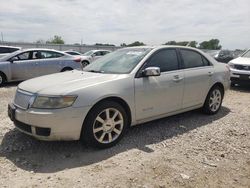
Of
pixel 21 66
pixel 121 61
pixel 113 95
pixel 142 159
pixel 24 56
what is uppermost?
pixel 121 61

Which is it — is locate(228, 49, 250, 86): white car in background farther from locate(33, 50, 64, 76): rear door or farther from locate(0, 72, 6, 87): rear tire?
locate(0, 72, 6, 87): rear tire

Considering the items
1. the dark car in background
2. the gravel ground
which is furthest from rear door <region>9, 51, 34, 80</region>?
the dark car in background

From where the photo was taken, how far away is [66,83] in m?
4.28

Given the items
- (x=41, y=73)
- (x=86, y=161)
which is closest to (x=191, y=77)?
(x=86, y=161)

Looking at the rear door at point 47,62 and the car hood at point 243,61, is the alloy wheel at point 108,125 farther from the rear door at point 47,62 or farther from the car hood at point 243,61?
the rear door at point 47,62

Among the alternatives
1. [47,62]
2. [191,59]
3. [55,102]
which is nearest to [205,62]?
[191,59]

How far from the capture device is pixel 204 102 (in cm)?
614

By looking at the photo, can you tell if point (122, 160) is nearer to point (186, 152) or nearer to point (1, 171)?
point (186, 152)

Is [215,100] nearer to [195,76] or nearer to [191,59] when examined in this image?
[195,76]

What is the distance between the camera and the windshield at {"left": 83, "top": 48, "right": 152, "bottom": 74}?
4910 mm

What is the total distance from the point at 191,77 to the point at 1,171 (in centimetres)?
361

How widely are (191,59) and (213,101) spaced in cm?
111

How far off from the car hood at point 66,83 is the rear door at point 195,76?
5.16 feet

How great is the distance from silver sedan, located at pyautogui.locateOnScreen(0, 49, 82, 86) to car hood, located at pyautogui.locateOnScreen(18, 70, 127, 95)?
21.2ft
